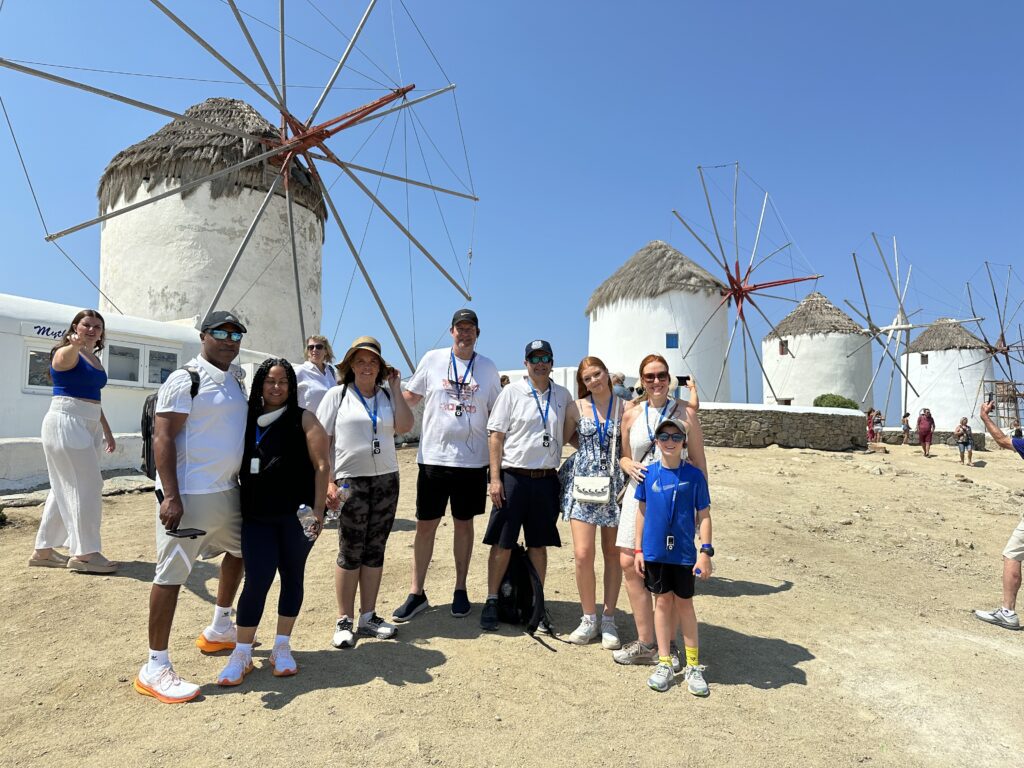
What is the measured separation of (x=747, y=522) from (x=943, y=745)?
4.58 metres

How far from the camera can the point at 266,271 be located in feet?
46.7

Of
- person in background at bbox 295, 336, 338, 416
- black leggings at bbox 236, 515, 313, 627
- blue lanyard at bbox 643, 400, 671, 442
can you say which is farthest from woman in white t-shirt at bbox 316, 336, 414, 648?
person in background at bbox 295, 336, 338, 416

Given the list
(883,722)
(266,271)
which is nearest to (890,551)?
(883,722)

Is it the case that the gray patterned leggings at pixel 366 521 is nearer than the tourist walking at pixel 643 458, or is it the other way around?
the tourist walking at pixel 643 458

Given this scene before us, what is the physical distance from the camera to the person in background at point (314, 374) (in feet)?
17.0

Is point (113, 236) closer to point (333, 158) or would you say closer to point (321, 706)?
point (333, 158)

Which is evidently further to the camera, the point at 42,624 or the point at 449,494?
the point at 449,494

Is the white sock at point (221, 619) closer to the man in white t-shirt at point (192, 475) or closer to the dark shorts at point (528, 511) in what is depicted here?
the man in white t-shirt at point (192, 475)

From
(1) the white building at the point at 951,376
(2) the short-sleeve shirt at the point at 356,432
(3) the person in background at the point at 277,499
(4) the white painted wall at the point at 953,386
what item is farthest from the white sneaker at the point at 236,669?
(4) the white painted wall at the point at 953,386

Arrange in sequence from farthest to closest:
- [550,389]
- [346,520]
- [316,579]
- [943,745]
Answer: [316,579], [550,389], [346,520], [943,745]

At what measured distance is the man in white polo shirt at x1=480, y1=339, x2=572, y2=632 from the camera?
3.56 meters

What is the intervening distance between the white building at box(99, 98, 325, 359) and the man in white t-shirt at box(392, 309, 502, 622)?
11336mm

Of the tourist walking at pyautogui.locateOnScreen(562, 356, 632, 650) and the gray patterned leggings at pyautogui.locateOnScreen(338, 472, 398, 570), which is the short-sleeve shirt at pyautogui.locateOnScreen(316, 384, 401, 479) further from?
the tourist walking at pyautogui.locateOnScreen(562, 356, 632, 650)

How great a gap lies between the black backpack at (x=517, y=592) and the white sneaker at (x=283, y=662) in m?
1.22
